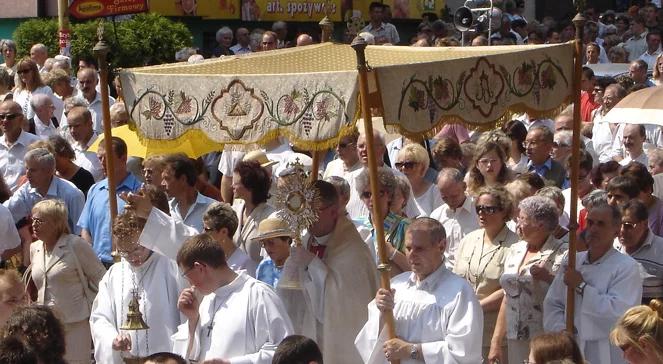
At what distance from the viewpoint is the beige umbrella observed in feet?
34.0

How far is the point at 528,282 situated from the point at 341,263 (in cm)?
119

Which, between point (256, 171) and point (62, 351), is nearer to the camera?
point (62, 351)

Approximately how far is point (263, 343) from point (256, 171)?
2394 mm

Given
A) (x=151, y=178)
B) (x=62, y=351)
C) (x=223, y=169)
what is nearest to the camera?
(x=62, y=351)

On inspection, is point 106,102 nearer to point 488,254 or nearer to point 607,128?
point 488,254

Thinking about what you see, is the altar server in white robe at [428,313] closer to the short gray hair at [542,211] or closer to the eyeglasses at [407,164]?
the short gray hair at [542,211]

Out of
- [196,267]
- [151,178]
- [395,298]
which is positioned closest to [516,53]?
[395,298]

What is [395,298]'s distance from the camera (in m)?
7.72

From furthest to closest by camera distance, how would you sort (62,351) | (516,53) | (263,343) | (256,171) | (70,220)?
(70,220) → (256,171) → (516,53) → (263,343) → (62,351)

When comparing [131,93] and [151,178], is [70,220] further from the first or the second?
[131,93]

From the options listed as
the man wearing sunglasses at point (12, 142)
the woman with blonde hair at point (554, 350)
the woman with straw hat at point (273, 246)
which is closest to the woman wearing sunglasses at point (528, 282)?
the woman with straw hat at point (273, 246)

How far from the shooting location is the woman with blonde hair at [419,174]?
10570 millimetres

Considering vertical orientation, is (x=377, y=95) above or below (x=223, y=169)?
above

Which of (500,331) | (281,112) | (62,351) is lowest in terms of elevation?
(500,331)
